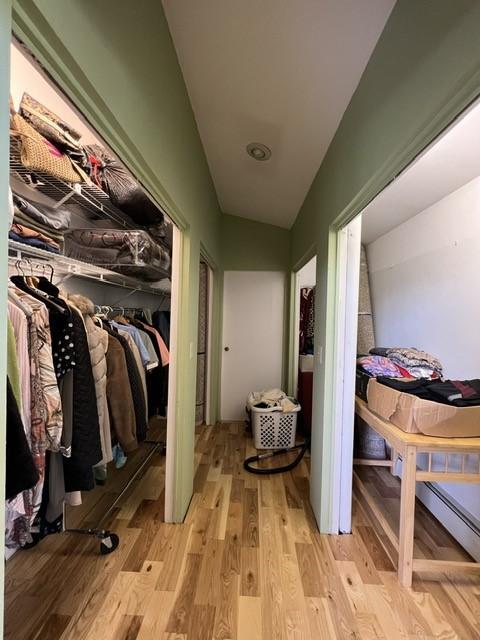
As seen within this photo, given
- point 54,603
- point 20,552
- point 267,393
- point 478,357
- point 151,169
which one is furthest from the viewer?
point 267,393

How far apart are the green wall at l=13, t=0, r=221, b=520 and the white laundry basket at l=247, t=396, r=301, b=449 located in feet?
3.14

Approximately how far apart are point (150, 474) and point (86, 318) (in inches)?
62.2

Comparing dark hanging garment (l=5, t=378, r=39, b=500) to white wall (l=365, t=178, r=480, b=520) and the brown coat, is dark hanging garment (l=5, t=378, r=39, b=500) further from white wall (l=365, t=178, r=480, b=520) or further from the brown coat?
white wall (l=365, t=178, r=480, b=520)

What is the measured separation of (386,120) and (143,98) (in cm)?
93

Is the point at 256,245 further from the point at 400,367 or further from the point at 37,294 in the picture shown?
the point at 37,294

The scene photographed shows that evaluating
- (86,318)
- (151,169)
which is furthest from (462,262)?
(86,318)

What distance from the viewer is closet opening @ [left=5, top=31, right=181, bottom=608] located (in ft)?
3.24

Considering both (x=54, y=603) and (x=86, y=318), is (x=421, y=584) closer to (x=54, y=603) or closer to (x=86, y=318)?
(x=54, y=603)

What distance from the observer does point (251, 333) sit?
3.59 meters

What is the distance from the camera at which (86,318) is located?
142cm

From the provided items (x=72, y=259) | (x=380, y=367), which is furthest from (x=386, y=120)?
(x=72, y=259)

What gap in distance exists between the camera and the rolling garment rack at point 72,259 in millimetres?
1288

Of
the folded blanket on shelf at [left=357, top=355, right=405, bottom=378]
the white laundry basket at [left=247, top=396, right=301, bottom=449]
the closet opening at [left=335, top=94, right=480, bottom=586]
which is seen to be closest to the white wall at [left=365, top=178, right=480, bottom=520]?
the closet opening at [left=335, top=94, right=480, bottom=586]

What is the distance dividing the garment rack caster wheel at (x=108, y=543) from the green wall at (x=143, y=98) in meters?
0.38
